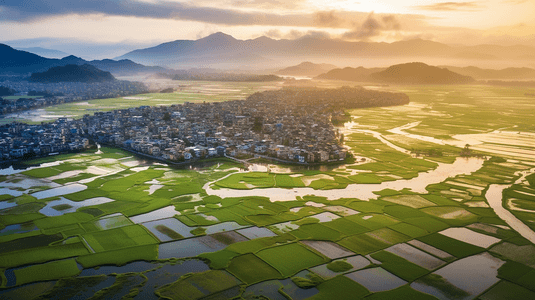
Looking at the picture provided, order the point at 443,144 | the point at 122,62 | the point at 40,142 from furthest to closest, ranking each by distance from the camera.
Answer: the point at 122,62 → the point at 443,144 → the point at 40,142

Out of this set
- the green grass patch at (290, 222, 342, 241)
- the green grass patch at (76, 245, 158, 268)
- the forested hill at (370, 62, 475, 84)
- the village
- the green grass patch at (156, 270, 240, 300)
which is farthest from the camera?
the forested hill at (370, 62, 475, 84)

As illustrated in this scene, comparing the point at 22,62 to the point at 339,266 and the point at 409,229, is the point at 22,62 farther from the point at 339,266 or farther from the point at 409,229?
the point at 339,266

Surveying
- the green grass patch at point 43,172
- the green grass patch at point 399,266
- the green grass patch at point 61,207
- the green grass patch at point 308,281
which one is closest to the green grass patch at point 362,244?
the green grass patch at point 399,266

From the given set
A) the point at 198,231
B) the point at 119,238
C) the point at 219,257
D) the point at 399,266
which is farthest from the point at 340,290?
the point at 119,238

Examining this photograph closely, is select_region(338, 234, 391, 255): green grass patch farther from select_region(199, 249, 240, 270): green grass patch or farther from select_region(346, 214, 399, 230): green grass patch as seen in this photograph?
select_region(199, 249, 240, 270): green grass patch

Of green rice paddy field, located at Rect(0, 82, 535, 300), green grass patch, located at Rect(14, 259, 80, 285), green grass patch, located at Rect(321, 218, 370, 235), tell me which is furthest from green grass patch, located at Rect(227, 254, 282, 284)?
green grass patch, located at Rect(14, 259, 80, 285)

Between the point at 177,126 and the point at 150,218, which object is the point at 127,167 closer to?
the point at 150,218

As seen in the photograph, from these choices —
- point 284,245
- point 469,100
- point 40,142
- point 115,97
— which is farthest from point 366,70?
point 284,245
